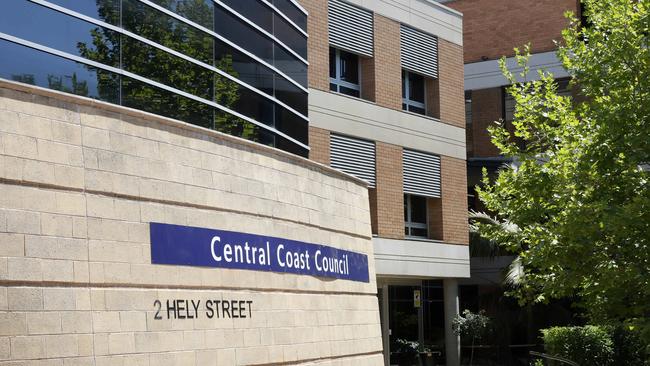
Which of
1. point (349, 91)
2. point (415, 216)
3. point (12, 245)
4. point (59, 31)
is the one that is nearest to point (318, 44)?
point (349, 91)

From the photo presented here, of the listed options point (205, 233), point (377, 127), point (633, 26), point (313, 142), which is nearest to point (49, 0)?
point (205, 233)

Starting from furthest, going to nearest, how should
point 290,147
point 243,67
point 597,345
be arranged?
point 597,345, point 290,147, point 243,67

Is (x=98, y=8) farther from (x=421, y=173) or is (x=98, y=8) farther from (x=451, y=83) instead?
(x=451, y=83)

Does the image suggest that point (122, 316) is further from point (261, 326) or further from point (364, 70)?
point (364, 70)

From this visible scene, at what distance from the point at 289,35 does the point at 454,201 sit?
594 inches

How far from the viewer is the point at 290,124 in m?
15.4

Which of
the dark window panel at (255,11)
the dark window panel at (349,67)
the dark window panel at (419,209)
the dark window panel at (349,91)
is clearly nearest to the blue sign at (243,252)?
the dark window panel at (255,11)

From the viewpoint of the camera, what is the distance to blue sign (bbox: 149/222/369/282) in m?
11.0

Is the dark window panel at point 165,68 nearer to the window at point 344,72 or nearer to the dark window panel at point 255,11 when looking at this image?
the dark window panel at point 255,11

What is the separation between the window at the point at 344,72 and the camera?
1053 inches

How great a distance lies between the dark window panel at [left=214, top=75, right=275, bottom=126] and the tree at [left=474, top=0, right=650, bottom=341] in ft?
22.7

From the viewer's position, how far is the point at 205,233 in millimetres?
11688

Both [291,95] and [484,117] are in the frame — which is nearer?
[291,95]

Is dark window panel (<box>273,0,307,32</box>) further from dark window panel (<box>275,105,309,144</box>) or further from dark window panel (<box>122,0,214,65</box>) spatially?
dark window panel (<box>122,0,214,65</box>)
